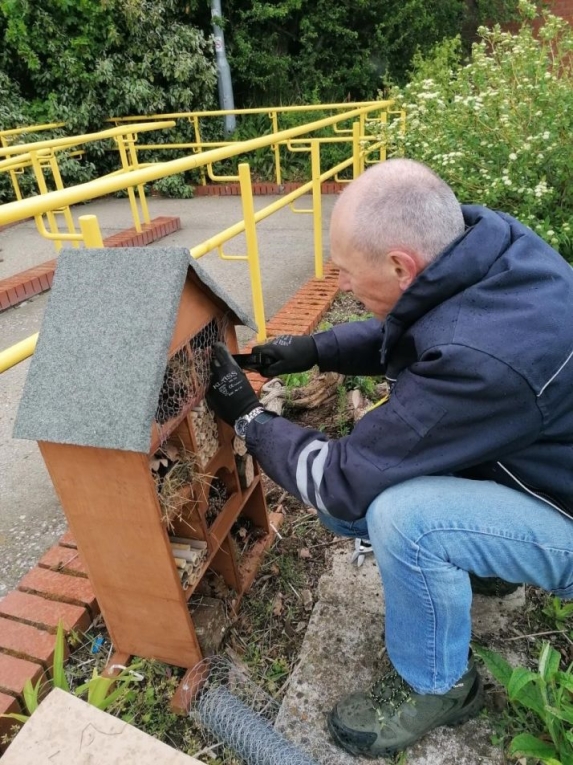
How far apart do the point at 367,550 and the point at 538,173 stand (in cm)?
264

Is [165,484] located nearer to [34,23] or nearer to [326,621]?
[326,621]

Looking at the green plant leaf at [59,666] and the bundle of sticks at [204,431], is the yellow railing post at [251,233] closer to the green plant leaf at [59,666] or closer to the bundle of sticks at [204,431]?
the bundle of sticks at [204,431]

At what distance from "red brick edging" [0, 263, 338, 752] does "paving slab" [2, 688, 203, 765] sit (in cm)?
Result: 56

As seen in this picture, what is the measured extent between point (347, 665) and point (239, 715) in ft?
1.19

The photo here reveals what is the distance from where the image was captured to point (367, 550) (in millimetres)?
2107

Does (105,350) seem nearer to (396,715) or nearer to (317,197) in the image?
(396,715)

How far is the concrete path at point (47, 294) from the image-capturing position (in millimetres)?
2373

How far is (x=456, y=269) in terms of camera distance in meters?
1.34

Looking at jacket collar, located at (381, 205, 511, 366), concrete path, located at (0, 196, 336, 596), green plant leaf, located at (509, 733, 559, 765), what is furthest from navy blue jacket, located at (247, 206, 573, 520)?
concrete path, located at (0, 196, 336, 596)

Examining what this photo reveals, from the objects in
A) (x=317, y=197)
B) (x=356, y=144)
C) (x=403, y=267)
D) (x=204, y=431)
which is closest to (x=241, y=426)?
(x=204, y=431)

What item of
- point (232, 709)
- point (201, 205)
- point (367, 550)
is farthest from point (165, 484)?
point (201, 205)

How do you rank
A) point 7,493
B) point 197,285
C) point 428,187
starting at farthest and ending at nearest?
1. point 7,493
2. point 197,285
3. point 428,187

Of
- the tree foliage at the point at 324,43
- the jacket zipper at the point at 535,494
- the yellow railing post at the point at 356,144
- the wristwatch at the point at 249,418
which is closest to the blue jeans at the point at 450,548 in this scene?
the jacket zipper at the point at 535,494

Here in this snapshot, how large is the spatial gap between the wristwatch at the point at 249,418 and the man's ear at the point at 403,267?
0.49 metres
